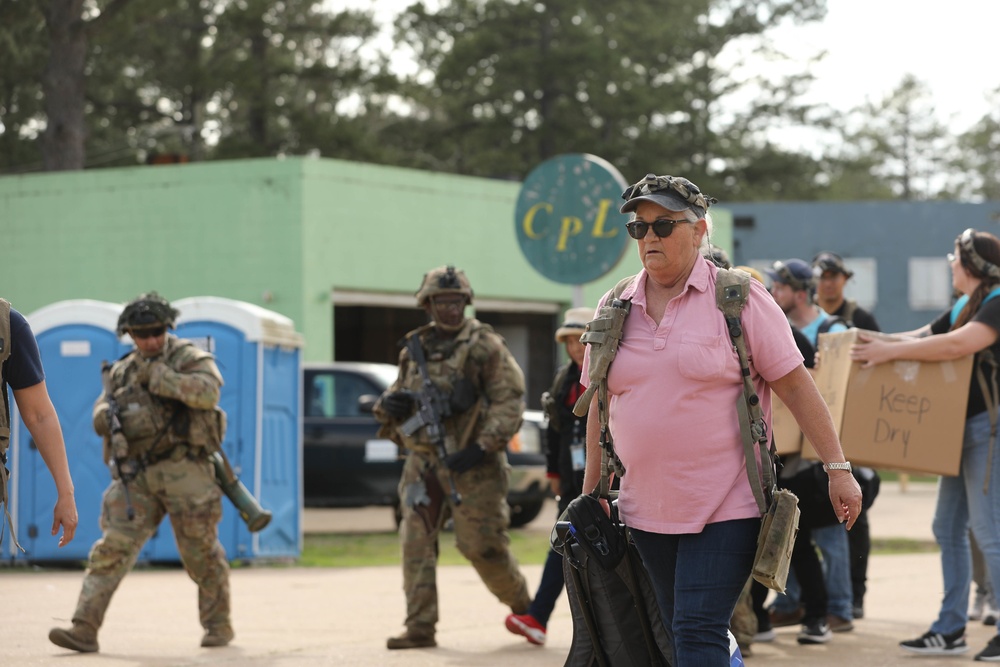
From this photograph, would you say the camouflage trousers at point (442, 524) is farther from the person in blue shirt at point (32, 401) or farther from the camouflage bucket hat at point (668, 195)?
the camouflage bucket hat at point (668, 195)

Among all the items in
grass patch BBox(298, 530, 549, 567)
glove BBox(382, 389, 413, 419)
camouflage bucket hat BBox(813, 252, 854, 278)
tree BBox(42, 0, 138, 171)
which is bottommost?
grass patch BBox(298, 530, 549, 567)

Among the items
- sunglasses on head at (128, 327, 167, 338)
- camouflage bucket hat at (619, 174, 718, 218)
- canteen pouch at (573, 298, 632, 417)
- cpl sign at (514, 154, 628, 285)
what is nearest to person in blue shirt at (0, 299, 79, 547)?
canteen pouch at (573, 298, 632, 417)

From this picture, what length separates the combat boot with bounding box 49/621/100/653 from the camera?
830 cm

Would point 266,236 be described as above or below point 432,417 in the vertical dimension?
above

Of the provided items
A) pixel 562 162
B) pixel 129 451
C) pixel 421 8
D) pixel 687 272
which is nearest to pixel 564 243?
pixel 562 162

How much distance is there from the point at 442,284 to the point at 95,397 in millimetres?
5822

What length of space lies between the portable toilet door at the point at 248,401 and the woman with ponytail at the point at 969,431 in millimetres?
6865

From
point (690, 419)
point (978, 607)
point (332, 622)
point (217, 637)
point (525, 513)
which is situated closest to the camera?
point (690, 419)

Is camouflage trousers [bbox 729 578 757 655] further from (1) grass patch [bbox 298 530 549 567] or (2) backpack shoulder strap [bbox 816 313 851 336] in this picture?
(1) grass patch [bbox 298 530 549 567]

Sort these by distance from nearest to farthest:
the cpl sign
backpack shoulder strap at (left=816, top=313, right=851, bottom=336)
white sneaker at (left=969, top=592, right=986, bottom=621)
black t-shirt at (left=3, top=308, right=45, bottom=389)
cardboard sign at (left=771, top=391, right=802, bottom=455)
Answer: black t-shirt at (left=3, top=308, right=45, bottom=389), cardboard sign at (left=771, top=391, right=802, bottom=455), backpack shoulder strap at (left=816, top=313, right=851, bottom=336), white sneaker at (left=969, top=592, right=986, bottom=621), the cpl sign

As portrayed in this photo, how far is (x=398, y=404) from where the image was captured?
28.9 feet

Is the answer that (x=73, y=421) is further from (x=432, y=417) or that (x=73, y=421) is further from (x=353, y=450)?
(x=432, y=417)

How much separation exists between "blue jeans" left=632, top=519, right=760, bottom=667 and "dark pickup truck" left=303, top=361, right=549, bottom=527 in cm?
1141

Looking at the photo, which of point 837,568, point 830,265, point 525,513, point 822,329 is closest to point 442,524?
point 837,568
